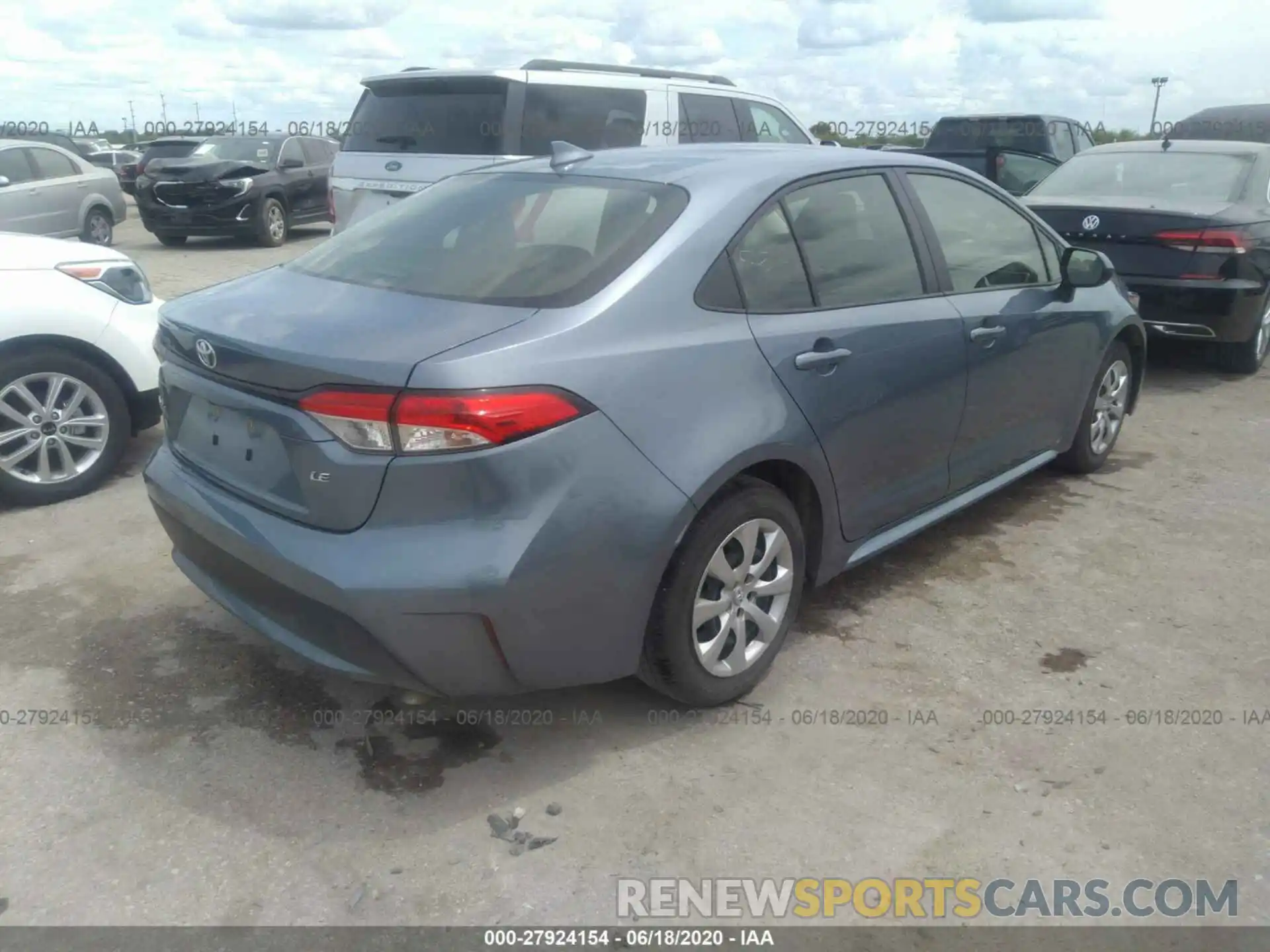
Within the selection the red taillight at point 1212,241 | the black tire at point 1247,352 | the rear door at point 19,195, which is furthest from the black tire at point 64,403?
the rear door at point 19,195

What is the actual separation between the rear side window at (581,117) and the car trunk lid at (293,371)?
171 inches

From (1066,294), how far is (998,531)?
105 centimetres

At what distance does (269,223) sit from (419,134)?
812 cm

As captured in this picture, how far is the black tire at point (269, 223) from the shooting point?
1470cm

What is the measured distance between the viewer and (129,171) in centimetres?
2148

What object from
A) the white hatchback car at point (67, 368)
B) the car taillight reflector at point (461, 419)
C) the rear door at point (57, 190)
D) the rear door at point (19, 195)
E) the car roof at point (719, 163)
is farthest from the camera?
the rear door at point (57, 190)

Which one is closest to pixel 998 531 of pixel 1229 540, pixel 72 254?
pixel 1229 540

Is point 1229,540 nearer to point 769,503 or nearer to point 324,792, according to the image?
point 769,503

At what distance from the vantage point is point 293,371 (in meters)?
2.66

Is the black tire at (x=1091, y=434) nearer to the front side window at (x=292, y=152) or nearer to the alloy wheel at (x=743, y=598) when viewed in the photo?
the alloy wheel at (x=743, y=598)

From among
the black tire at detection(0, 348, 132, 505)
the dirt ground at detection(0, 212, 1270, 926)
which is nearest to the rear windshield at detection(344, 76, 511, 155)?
the black tire at detection(0, 348, 132, 505)

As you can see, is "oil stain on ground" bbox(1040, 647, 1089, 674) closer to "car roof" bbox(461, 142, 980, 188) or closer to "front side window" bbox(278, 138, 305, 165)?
"car roof" bbox(461, 142, 980, 188)

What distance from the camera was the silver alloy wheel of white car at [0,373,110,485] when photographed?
4.66 m

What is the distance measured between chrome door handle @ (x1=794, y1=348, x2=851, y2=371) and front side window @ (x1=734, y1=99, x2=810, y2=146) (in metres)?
5.85
